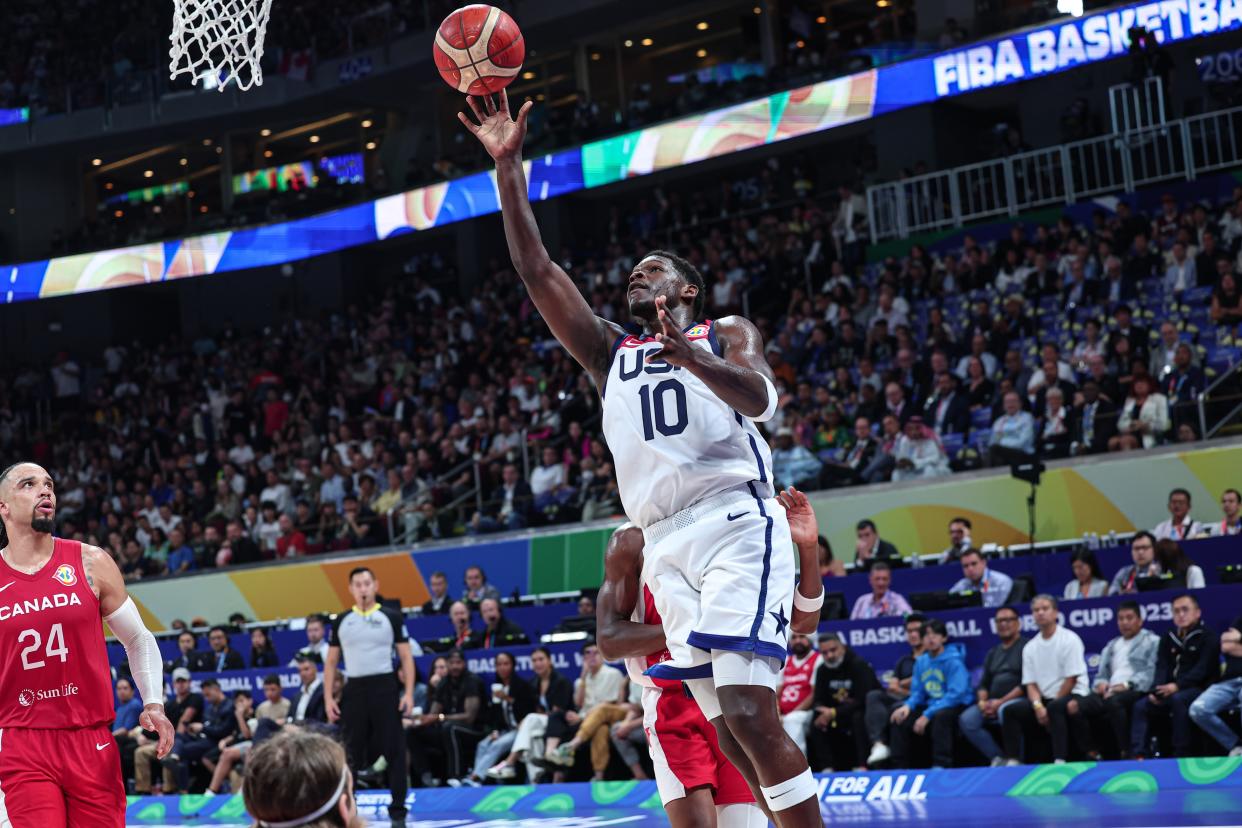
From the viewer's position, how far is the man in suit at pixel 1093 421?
47.4ft

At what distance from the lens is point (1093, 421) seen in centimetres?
1459

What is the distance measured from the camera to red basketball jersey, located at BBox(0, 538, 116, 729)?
548 cm

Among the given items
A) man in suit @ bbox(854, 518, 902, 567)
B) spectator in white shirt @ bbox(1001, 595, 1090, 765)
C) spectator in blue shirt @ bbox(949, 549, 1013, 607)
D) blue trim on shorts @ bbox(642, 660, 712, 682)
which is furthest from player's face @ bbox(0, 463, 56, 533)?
man in suit @ bbox(854, 518, 902, 567)

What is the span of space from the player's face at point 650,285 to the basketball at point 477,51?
91cm

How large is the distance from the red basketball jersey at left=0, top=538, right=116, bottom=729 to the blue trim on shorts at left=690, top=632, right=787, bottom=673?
2.44 m

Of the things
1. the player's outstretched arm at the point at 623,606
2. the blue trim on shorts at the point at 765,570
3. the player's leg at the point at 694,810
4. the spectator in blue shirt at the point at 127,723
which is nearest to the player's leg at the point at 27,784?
the player's outstretched arm at the point at 623,606

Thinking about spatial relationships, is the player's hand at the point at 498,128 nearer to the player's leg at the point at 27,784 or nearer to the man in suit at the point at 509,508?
the player's leg at the point at 27,784

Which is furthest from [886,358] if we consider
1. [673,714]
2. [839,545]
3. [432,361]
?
[673,714]

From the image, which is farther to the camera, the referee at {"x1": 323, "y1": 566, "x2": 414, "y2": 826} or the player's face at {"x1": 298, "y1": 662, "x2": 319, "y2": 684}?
the player's face at {"x1": 298, "y1": 662, "x2": 319, "y2": 684}

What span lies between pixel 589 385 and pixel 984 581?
9.40m

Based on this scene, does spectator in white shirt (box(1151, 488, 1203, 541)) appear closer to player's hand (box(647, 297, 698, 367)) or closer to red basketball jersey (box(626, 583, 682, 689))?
red basketball jersey (box(626, 583, 682, 689))

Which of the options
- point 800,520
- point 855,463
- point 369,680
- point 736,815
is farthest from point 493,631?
point 800,520

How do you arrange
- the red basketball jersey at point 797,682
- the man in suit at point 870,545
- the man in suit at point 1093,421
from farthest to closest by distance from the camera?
1. the man in suit at point 1093,421
2. the man in suit at point 870,545
3. the red basketball jersey at point 797,682

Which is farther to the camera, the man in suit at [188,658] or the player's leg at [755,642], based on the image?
the man in suit at [188,658]
